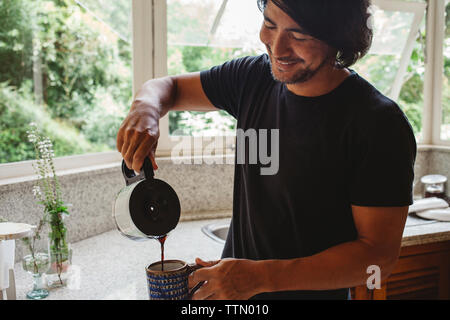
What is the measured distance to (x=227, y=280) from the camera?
0.79 metres

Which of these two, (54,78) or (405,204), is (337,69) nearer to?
(405,204)

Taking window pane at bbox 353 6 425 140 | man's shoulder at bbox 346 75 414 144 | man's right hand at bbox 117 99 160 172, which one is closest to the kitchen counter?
man's right hand at bbox 117 99 160 172

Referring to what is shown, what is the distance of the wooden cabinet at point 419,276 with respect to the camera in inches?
65.8

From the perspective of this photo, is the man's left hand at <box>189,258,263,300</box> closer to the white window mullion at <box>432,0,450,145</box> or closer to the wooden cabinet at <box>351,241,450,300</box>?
the wooden cabinet at <box>351,241,450,300</box>

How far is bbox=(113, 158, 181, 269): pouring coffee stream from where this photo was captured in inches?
32.3

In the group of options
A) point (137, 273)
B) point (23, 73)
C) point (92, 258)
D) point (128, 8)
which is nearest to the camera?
point (137, 273)

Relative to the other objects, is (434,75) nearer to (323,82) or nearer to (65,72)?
(323,82)

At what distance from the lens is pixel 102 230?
1713 mm

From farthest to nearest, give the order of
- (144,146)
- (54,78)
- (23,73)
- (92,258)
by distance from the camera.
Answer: (54,78) < (23,73) < (92,258) < (144,146)

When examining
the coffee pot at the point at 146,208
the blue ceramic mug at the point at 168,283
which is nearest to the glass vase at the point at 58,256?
the coffee pot at the point at 146,208

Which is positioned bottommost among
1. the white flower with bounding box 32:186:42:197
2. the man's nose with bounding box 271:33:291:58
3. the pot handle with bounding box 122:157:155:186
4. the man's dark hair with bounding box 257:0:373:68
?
the white flower with bounding box 32:186:42:197

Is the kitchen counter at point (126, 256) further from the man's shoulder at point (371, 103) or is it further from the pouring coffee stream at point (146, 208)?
the man's shoulder at point (371, 103)

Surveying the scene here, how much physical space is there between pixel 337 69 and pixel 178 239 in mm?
971

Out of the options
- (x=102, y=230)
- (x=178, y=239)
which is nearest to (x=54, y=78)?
(x=102, y=230)
